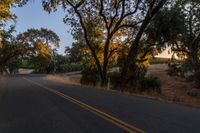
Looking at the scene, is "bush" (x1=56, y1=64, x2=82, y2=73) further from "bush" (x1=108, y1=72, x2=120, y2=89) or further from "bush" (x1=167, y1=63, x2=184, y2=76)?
"bush" (x1=167, y1=63, x2=184, y2=76)

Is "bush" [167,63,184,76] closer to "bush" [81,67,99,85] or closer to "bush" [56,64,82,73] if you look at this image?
"bush" [81,67,99,85]

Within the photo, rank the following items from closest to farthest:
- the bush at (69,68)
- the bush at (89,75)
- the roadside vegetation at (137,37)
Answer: the roadside vegetation at (137,37), the bush at (89,75), the bush at (69,68)

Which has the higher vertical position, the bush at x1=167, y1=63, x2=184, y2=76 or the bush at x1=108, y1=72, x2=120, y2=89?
the bush at x1=167, y1=63, x2=184, y2=76

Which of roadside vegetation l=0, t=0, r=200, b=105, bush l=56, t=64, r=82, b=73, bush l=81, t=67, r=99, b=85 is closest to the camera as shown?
roadside vegetation l=0, t=0, r=200, b=105

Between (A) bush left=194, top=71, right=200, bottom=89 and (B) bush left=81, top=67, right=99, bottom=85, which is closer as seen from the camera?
(A) bush left=194, top=71, right=200, bottom=89

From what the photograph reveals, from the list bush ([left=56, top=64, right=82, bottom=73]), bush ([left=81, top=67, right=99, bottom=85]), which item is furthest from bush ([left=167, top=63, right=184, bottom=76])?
bush ([left=56, top=64, right=82, bottom=73])

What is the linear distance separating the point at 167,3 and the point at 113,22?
6928mm

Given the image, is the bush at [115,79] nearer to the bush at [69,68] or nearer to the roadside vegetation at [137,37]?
the roadside vegetation at [137,37]

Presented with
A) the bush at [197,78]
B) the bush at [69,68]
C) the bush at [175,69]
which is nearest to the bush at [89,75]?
the bush at [175,69]

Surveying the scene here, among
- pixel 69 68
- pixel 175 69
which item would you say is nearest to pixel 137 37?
pixel 175 69

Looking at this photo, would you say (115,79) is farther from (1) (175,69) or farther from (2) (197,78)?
(2) (197,78)

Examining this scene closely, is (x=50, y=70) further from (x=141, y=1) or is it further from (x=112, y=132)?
(x=112, y=132)

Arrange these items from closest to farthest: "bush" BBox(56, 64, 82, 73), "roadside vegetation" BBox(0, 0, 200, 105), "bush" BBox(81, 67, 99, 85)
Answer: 1. "roadside vegetation" BBox(0, 0, 200, 105)
2. "bush" BBox(81, 67, 99, 85)
3. "bush" BBox(56, 64, 82, 73)

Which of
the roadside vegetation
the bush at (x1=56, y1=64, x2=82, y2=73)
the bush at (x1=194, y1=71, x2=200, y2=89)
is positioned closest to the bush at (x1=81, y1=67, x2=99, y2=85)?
the roadside vegetation
